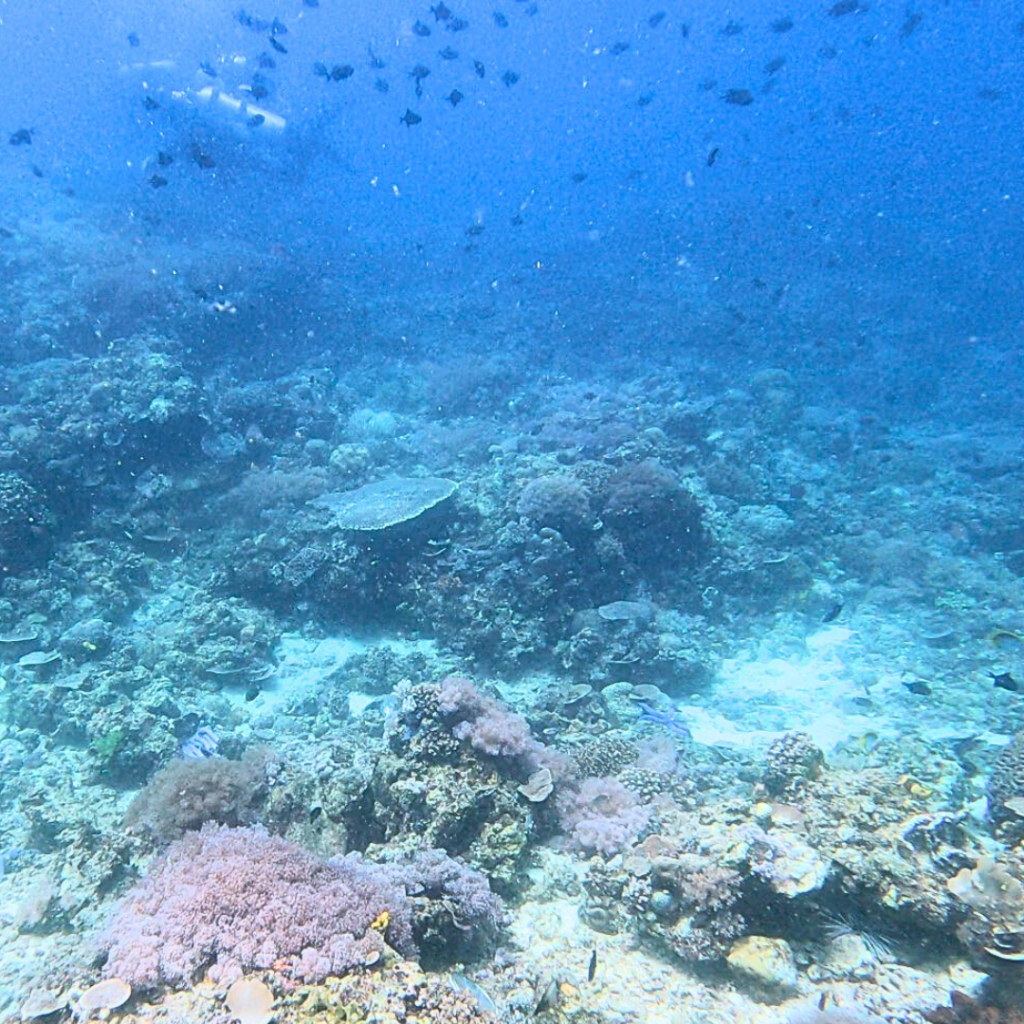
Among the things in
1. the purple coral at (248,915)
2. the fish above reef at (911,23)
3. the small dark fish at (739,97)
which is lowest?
the purple coral at (248,915)

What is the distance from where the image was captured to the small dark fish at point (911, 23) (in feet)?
57.1

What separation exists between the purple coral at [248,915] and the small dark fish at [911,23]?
23.9 metres

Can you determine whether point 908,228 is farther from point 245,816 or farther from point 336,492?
point 245,816

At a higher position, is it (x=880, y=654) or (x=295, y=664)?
(x=295, y=664)

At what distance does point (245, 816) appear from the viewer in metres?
5.04

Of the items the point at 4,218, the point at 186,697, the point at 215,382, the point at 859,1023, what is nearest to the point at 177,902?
the point at 859,1023

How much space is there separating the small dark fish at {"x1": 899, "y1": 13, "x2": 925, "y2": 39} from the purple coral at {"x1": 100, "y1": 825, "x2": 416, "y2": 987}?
23854 mm

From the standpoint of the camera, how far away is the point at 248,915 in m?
3.12

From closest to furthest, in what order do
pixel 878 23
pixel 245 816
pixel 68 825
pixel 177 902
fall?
pixel 177 902, pixel 245 816, pixel 68 825, pixel 878 23

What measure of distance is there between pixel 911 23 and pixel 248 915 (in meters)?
26.1

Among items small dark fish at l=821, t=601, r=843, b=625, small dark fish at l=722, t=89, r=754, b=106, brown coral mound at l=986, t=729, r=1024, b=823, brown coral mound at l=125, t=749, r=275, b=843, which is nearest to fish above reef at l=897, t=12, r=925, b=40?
small dark fish at l=722, t=89, r=754, b=106

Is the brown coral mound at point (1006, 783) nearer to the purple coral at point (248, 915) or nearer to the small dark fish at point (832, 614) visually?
the small dark fish at point (832, 614)

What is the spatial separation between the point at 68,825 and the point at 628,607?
7.00 m

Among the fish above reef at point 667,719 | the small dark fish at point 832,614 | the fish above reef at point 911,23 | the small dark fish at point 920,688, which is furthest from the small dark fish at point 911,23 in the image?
the fish above reef at point 667,719
